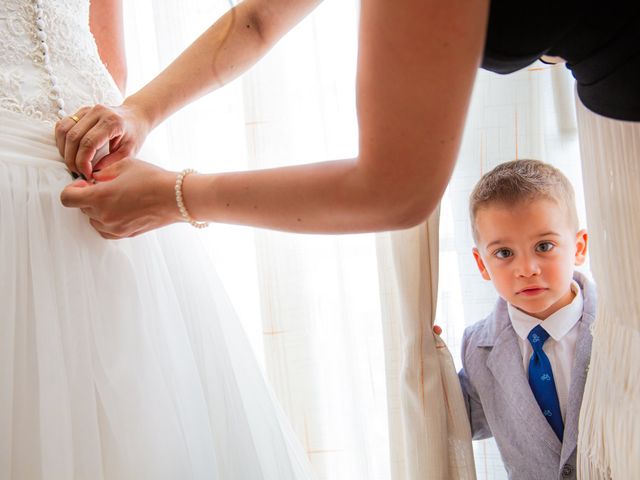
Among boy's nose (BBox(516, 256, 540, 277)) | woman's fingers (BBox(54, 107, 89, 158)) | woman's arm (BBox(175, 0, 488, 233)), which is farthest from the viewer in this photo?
boy's nose (BBox(516, 256, 540, 277))

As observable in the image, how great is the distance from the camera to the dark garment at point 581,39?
0.57m

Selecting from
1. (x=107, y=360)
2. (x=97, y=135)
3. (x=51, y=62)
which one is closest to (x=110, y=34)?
(x=51, y=62)

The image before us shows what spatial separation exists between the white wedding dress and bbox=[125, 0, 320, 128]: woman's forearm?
3.1 inches

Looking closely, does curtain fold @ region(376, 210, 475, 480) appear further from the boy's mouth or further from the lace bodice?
the lace bodice

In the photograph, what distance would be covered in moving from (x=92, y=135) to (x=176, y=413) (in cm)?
36

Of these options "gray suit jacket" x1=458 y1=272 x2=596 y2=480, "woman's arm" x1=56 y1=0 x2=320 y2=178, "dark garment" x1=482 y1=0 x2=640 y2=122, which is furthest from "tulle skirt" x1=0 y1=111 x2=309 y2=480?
"dark garment" x1=482 y1=0 x2=640 y2=122

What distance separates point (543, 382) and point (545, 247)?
223 mm

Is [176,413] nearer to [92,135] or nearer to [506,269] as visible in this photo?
[92,135]

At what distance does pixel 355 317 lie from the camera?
4.33ft

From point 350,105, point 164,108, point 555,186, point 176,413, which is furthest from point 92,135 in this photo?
point 555,186

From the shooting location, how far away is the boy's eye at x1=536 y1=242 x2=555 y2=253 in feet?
3.54

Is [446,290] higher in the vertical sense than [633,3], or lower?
lower

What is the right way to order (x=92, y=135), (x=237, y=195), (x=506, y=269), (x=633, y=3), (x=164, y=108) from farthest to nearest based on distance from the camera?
(x=506, y=269) → (x=164, y=108) → (x=92, y=135) → (x=237, y=195) → (x=633, y=3)

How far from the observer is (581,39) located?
599mm
